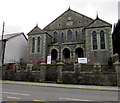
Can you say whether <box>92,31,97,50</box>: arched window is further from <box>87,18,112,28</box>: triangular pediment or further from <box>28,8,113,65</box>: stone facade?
<box>87,18,112,28</box>: triangular pediment

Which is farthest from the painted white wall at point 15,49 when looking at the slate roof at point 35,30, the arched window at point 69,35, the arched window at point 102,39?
the arched window at point 102,39

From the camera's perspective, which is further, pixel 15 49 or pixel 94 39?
pixel 15 49

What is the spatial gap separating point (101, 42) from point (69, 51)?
24.4ft

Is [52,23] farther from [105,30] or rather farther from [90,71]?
[90,71]

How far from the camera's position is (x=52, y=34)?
32.1 metres

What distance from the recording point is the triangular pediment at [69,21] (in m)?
30.2

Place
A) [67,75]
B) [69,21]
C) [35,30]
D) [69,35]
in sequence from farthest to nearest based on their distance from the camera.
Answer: [69,21] < [69,35] < [35,30] < [67,75]

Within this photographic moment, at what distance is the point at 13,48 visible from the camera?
29547 mm

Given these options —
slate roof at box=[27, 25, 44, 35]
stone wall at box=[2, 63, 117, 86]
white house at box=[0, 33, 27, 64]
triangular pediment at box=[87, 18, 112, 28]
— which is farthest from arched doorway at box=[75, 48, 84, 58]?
white house at box=[0, 33, 27, 64]

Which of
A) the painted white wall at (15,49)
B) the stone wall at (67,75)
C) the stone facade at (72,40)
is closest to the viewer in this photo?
the stone wall at (67,75)

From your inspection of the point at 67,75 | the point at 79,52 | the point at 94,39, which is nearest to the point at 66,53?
the point at 79,52

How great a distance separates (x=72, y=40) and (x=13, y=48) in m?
15.3

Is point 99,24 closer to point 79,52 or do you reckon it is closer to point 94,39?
point 94,39

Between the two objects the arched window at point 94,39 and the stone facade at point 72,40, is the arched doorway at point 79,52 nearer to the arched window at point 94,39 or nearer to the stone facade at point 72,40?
the stone facade at point 72,40
